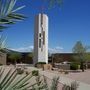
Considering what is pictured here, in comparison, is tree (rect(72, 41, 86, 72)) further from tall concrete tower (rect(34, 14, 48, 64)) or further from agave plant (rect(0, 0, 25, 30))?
agave plant (rect(0, 0, 25, 30))

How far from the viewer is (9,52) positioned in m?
1.51

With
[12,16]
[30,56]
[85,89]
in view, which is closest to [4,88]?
[12,16]

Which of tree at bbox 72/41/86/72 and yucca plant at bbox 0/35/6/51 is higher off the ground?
tree at bbox 72/41/86/72

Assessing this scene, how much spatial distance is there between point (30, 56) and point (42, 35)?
741 inches

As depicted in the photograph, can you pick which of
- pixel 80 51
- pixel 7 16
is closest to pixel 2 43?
pixel 7 16

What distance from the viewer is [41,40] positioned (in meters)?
45.7

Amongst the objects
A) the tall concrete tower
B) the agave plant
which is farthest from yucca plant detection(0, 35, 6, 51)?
the tall concrete tower

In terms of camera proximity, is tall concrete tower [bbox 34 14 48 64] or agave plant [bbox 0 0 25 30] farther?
tall concrete tower [bbox 34 14 48 64]

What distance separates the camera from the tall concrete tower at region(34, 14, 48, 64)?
45.0m

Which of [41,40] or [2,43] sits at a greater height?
[41,40]

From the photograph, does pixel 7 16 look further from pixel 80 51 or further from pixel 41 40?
pixel 80 51

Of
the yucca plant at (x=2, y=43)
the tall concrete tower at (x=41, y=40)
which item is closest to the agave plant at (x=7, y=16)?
the yucca plant at (x=2, y=43)

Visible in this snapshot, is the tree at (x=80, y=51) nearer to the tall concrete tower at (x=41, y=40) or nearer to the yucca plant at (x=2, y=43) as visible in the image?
the tall concrete tower at (x=41, y=40)

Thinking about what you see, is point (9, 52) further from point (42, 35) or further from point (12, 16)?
point (42, 35)
